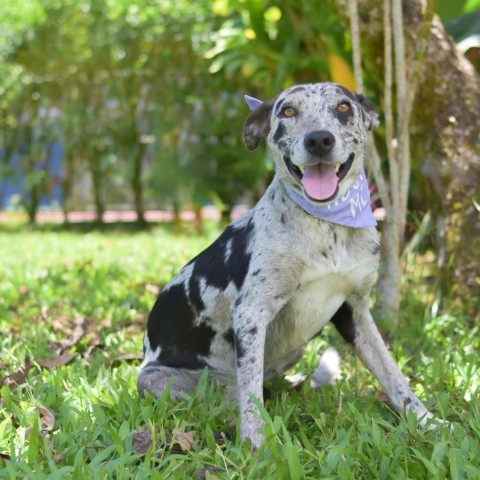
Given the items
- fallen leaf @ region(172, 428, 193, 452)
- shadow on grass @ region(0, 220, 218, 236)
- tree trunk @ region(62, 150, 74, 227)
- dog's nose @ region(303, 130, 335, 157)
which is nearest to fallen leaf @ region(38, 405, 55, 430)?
fallen leaf @ region(172, 428, 193, 452)

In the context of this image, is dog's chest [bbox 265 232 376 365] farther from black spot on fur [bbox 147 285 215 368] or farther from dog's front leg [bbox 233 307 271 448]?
black spot on fur [bbox 147 285 215 368]

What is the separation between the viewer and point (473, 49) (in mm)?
5551

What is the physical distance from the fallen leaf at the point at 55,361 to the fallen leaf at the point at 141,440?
3.69ft

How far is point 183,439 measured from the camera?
2.61 m

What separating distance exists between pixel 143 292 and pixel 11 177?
10.2 meters

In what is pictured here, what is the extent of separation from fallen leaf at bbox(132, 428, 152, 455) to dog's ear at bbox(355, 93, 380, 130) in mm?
1573

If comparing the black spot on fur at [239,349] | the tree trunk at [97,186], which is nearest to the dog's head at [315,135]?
the black spot on fur at [239,349]

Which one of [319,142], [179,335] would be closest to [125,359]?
[179,335]

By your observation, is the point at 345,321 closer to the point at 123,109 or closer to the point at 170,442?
the point at 170,442

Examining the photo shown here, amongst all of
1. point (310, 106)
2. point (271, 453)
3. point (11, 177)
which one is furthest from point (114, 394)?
point (11, 177)

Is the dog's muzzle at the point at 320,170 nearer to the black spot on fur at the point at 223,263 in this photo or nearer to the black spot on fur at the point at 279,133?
the black spot on fur at the point at 279,133

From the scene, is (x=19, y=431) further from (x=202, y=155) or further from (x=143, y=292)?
(x=202, y=155)

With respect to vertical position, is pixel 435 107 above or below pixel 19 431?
above

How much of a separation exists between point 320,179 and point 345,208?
7.8 inches
